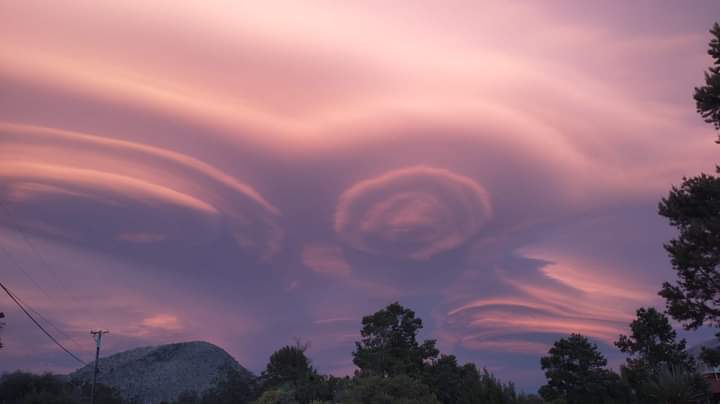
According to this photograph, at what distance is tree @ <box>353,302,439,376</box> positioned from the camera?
86.4 meters

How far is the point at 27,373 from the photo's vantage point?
94.9m

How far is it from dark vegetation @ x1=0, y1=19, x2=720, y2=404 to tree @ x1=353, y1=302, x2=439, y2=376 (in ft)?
0.47

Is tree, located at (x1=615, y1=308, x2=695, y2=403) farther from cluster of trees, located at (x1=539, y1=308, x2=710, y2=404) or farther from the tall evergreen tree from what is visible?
the tall evergreen tree

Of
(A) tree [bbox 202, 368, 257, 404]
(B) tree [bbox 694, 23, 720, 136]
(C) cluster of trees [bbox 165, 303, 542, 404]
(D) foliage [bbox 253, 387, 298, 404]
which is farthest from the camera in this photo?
(A) tree [bbox 202, 368, 257, 404]

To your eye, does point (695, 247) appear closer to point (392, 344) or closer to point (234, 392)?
point (392, 344)

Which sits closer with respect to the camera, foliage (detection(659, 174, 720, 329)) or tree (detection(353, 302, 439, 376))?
foliage (detection(659, 174, 720, 329))

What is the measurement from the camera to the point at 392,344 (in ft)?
293

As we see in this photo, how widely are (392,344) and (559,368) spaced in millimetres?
26237

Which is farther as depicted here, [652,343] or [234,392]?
[234,392]

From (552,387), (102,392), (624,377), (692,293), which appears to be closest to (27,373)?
(102,392)

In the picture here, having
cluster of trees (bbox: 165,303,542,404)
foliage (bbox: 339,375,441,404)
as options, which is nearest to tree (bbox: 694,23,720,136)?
foliage (bbox: 339,375,441,404)

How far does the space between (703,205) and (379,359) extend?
55295 millimetres

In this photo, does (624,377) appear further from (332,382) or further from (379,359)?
(332,382)

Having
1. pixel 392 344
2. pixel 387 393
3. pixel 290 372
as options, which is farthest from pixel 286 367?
pixel 387 393
